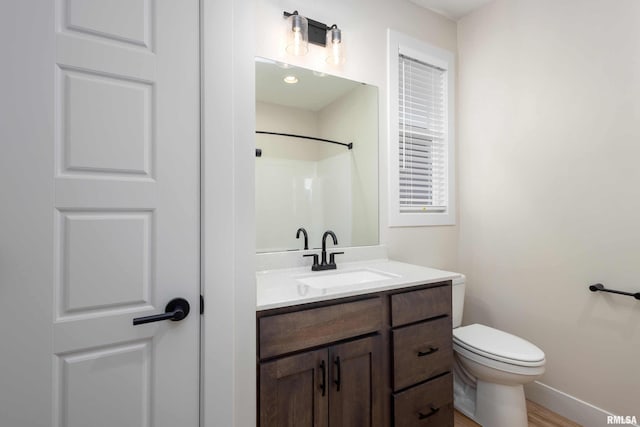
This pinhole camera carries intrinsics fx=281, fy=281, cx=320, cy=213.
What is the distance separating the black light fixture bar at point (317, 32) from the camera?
1688 millimetres

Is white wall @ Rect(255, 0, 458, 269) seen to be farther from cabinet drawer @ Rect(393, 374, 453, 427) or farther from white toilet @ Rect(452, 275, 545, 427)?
cabinet drawer @ Rect(393, 374, 453, 427)

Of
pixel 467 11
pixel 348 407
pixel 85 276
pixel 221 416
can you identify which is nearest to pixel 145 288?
pixel 85 276

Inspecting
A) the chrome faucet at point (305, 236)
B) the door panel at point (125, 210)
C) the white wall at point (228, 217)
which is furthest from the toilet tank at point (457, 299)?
the door panel at point (125, 210)

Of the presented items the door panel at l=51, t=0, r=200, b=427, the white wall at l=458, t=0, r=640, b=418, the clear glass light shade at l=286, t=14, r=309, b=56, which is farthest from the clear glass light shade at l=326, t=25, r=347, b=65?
the white wall at l=458, t=0, r=640, b=418

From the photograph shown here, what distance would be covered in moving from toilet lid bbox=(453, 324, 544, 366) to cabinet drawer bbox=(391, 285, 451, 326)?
0.89ft

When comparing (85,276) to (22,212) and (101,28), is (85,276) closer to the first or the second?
(22,212)

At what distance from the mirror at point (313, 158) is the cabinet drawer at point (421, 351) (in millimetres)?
667

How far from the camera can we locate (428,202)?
218 cm

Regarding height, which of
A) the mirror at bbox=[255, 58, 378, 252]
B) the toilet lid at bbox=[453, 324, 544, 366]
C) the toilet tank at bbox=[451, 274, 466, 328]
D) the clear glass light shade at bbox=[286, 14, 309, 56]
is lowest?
the toilet lid at bbox=[453, 324, 544, 366]

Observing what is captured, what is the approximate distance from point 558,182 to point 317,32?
5.69ft

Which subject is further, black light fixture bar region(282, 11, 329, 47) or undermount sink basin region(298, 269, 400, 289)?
black light fixture bar region(282, 11, 329, 47)

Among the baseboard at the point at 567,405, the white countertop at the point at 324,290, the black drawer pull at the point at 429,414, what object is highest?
the white countertop at the point at 324,290

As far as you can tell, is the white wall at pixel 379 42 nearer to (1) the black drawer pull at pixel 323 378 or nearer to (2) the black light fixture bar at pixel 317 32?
(2) the black light fixture bar at pixel 317 32

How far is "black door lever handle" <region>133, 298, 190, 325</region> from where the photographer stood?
0.86 meters
